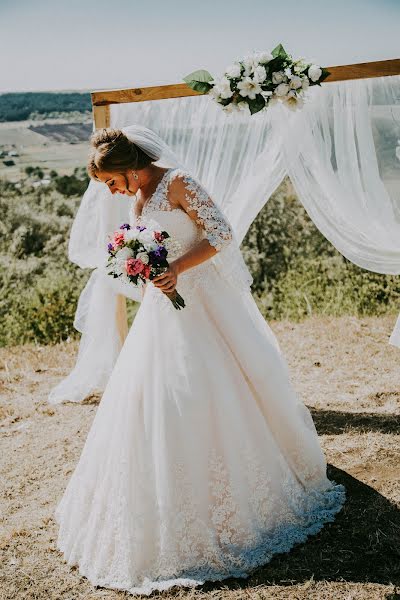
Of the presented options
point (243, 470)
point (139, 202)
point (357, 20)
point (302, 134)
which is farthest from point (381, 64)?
point (357, 20)

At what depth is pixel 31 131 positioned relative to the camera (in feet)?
43.3

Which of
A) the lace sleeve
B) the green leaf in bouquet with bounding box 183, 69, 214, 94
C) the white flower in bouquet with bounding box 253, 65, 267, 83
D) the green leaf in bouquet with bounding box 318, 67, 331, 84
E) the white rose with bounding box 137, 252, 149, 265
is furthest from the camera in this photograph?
the green leaf in bouquet with bounding box 183, 69, 214, 94

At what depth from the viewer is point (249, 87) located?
3.83m

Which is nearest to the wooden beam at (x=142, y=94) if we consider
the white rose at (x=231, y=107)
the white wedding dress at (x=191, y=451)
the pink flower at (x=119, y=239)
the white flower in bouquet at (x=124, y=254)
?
the white rose at (x=231, y=107)

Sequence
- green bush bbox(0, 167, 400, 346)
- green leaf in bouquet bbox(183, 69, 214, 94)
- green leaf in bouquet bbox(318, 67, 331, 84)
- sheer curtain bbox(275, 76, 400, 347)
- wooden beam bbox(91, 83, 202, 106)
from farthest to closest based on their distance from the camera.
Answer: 1. green bush bbox(0, 167, 400, 346)
2. wooden beam bbox(91, 83, 202, 106)
3. sheer curtain bbox(275, 76, 400, 347)
4. green leaf in bouquet bbox(183, 69, 214, 94)
5. green leaf in bouquet bbox(318, 67, 331, 84)

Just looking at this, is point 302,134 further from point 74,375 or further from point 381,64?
point 74,375

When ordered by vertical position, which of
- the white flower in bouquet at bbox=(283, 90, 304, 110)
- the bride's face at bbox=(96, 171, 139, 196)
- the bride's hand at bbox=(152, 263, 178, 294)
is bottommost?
the bride's hand at bbox=(152, 263, 178, 294)

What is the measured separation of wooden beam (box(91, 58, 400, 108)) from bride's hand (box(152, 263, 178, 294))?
162cm

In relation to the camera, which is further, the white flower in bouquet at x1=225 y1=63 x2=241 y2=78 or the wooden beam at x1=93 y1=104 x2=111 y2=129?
the wooden beam at x1=93 y1=104 x2=111 y2=129

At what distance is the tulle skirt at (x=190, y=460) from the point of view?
114 inches

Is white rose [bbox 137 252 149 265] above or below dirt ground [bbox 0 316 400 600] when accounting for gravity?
above

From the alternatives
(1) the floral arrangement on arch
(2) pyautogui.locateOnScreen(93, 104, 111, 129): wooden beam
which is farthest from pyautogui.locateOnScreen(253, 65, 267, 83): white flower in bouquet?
(2) pyautogui.locateOnScreen(93, 104, 111, 129): wooden beam

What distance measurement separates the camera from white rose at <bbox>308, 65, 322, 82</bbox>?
380 cm

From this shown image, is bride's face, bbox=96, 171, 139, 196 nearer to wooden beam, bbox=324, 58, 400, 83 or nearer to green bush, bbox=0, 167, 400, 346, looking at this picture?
wooden beam, bbox=324, 58, 400, 83
